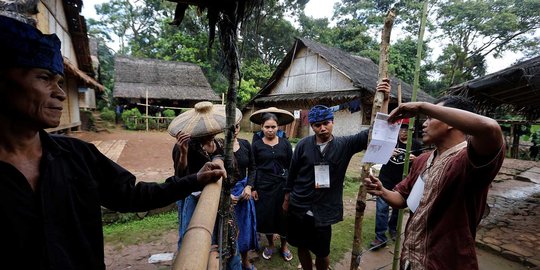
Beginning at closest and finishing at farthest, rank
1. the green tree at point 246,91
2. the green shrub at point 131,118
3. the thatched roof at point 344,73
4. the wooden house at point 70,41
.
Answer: the wooden house at point 70,41 → the thatched roof at point 344,73 → the green shrub at point 131,118 → the green tree at point 246,91

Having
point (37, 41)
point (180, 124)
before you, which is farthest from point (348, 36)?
point (37, 41)

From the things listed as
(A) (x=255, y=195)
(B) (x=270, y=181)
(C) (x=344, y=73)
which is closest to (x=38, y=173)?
(A) (x=255, y=195)

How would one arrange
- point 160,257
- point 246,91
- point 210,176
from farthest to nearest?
point 246,91 < point 160,257 < point 210,176

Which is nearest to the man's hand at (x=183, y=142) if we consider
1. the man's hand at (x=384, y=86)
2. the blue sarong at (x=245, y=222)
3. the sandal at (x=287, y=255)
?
the blue sarong at (x=245, y=222)

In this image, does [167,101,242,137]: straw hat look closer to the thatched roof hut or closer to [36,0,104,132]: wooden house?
[36,0,104,132]: wooden house

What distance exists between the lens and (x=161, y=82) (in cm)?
2152

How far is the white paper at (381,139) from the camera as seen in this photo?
6.26 feet

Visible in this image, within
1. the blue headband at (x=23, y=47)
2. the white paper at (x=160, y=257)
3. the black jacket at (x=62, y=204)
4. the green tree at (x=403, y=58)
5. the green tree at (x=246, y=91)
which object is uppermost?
the green tree at (x=403, y=58)

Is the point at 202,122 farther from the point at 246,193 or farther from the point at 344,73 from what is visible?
the point at 344,73

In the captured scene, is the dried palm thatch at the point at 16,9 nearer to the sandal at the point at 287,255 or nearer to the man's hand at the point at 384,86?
the man's hand at the point at 384,86

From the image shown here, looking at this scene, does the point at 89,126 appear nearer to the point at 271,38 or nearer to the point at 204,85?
the point at 204,85

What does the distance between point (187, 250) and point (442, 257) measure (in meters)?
1.60

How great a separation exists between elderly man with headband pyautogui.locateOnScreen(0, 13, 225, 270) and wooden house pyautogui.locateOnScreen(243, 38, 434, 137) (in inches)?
433

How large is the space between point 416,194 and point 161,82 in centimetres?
2245
